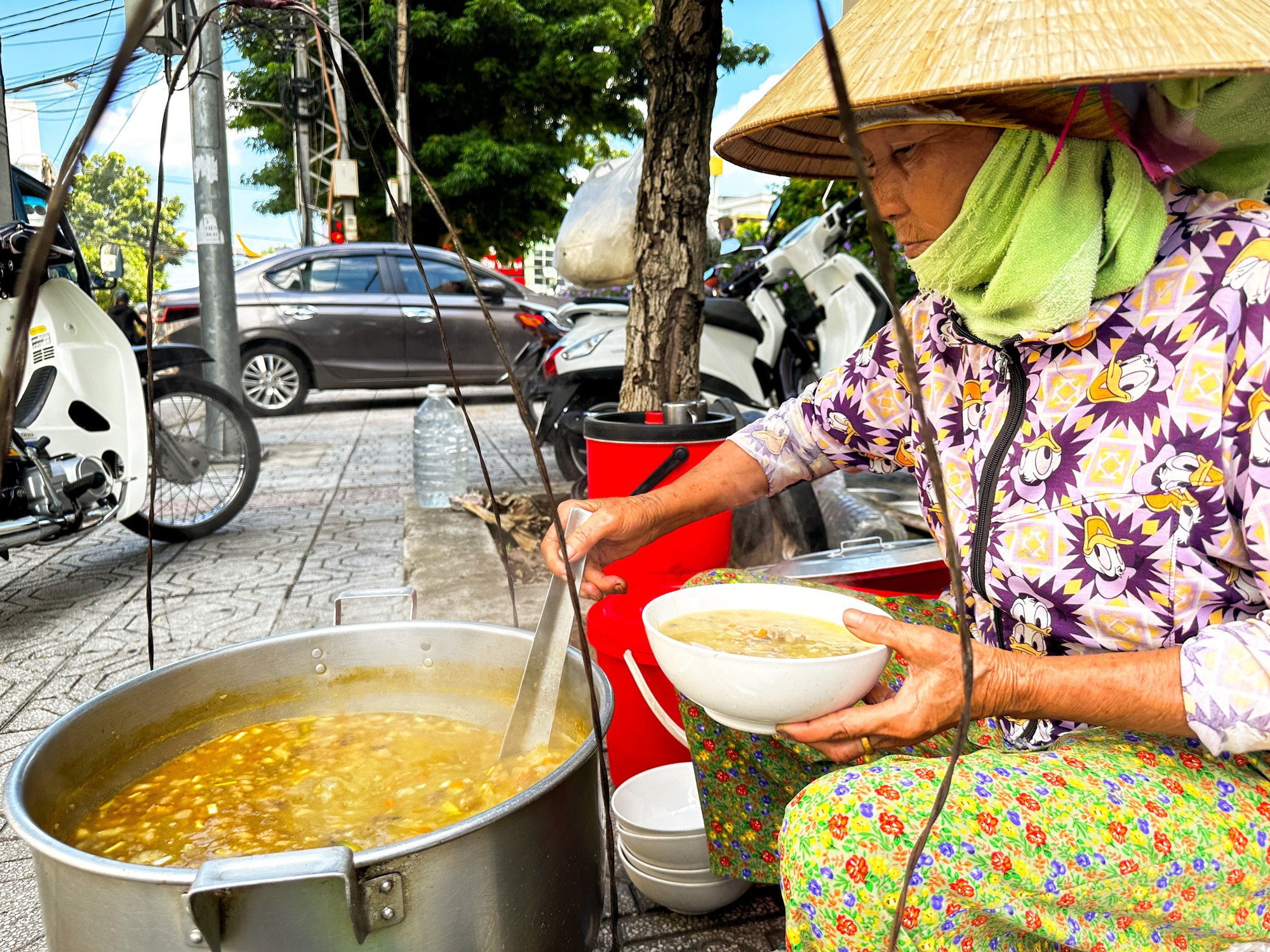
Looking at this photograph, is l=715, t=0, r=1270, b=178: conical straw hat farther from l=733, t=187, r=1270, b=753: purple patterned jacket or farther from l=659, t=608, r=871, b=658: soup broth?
l=659, t=608, r=871, b=658: soup broth

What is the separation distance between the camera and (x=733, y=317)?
4922 mm

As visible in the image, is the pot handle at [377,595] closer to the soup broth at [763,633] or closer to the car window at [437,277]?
the soup broth at [763,633]

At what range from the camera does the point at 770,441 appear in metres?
1.96

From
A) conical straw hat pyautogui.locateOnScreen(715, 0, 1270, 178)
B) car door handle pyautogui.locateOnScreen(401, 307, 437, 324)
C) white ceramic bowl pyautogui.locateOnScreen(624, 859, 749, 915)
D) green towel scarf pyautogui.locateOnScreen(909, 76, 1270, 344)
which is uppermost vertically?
conical straw hat pyautogui.locateOnScreen(715, 0, 1270, 178)

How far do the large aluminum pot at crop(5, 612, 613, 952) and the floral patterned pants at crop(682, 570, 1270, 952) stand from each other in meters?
0.33

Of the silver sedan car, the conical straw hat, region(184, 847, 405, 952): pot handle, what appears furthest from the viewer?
the silver sedan car

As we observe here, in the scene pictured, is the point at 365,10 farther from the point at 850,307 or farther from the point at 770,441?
the point at 770,441

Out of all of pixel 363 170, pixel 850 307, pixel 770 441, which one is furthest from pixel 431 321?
pixel 363 170

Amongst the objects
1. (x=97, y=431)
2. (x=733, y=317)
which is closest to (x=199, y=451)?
(x=97, y=431)

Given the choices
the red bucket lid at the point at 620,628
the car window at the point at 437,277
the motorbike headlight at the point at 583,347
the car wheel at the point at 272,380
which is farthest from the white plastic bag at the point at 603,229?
the car wheel at the point at 272,380

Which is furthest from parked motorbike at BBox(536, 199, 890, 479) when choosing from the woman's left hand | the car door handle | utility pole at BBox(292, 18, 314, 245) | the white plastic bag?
utility pole at BBox(292, 18, 314, 245)

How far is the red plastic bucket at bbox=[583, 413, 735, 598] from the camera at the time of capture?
2457mm

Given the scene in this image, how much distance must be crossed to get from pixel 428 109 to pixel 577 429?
1468cm

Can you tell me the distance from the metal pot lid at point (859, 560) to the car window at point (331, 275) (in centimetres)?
797
